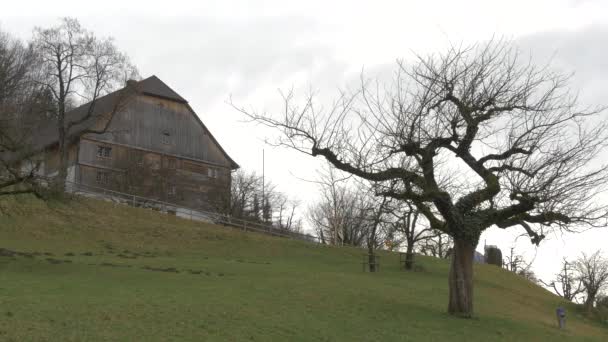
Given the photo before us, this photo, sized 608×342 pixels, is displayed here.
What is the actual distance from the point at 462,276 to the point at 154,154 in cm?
4808

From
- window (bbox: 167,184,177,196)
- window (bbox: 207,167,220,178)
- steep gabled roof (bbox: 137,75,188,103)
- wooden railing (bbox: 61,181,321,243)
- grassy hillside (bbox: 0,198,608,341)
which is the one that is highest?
steep gabled roof (bbox: 137,75,188,103)

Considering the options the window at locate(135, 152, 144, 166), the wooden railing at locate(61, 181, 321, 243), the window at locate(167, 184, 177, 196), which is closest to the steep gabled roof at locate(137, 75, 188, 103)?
the window at locate(135, 152, 144, 166)

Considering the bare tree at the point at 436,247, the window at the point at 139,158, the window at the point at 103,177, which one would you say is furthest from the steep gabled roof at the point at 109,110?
the bare tree at the point at 436,247

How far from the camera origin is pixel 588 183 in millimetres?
20656

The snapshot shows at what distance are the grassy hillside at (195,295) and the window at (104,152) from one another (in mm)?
18159

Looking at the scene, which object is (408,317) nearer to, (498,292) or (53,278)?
(53,278)

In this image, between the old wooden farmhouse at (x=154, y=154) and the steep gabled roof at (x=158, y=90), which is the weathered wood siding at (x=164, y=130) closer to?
the old wooden farmhouse at (x=154, y=154)

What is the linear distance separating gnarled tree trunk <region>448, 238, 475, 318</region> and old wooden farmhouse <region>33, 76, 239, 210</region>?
42.8m

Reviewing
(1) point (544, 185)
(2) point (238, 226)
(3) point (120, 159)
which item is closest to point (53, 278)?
(1) point (544, 185)

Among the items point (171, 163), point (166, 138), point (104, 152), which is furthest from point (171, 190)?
point (104, 152)

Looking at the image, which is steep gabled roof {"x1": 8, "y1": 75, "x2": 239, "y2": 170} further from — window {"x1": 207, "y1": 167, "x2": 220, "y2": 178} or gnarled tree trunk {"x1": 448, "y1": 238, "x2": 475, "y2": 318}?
gnarled tree trunk {"x1": 448, "y1": 238, "x2": 475, "y2": 318}

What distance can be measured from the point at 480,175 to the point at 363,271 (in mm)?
Answer: 18306

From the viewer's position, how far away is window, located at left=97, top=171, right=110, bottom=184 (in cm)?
6309

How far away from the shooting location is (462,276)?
2247cm
